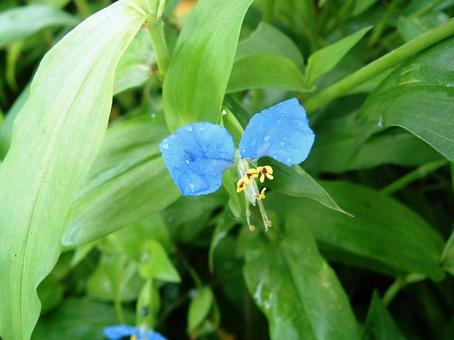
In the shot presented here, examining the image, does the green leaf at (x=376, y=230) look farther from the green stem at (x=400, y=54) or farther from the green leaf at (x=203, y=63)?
the green leaf at (x=203, y=63)

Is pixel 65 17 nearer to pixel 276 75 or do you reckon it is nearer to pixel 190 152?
pixel 276 75

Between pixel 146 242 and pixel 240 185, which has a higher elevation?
pixel 240 185

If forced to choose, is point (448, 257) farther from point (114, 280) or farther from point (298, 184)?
point (114, 280)

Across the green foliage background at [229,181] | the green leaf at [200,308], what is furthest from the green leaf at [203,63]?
the green leaf at [200,308]

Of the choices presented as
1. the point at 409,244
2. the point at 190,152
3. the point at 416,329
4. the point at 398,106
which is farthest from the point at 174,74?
the point at 416,329

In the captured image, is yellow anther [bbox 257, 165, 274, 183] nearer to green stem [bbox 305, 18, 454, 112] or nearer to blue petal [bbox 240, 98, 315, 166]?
blue petal [bbox 240, 98, 315, 166]

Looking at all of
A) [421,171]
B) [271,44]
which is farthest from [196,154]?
[421,171]
